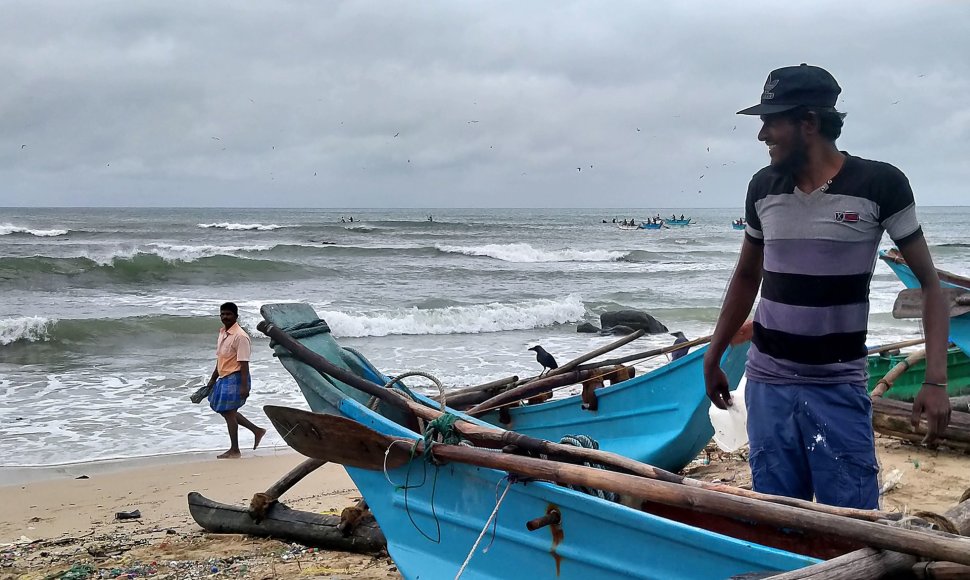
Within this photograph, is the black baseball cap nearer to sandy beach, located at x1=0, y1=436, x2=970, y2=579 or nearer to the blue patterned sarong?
sandy beach, located at x1=0, y1=436, x2=970, y2=579

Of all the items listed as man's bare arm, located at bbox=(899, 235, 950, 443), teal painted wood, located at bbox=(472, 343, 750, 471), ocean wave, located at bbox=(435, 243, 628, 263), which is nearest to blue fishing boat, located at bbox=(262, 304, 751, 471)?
teal painted wood, located at bbox=(472, 343, 750, 471)

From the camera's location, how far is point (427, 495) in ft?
10.6

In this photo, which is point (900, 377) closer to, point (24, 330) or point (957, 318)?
point (957, 318)

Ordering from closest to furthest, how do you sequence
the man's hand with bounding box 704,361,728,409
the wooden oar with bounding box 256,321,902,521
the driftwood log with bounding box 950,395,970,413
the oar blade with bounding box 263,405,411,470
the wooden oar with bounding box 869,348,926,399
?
1. the wooden oar with bounding box 256,321,902,521
2. the man's hand with bounding box 704,361,728,409
3. the oar blade with bounding box 263,405,411,470
4. the wooden oar with bounding box 869,348,926,399
5. the driftwood log with bounding box 950,395,970,413

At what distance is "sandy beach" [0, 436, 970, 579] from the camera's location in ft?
14.3

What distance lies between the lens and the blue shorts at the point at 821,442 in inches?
97.9

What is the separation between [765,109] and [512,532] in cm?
174

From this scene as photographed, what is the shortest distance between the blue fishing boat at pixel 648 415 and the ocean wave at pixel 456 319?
32.6 feet

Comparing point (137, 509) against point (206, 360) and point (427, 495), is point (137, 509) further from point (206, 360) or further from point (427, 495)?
point (206, 360)

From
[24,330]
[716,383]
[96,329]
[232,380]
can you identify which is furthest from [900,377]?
[24,330]

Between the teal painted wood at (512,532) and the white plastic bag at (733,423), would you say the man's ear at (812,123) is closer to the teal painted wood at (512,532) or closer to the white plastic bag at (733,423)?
the teal painted wood at (512,532)

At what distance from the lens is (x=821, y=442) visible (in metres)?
2.50

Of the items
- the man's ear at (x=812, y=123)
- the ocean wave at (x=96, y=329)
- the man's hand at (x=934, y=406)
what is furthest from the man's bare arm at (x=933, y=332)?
the ocean wave at (x=96, y=329)

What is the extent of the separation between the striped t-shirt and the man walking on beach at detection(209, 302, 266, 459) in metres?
5.65
